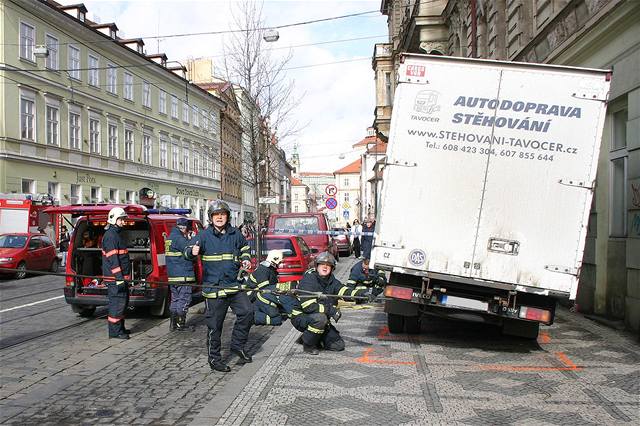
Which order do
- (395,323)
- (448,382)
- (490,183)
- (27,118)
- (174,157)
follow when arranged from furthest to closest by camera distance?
1. (174,157)
2. (27,118)
3. (395,323)
4. (490,183)
5. (448,382)

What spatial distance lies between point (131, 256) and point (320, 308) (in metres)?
4.83

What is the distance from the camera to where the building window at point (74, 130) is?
1314 inches

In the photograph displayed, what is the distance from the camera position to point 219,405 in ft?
18.4

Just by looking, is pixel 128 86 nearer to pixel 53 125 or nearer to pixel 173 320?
pixel 53 125

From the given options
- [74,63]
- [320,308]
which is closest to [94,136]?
[74,63]

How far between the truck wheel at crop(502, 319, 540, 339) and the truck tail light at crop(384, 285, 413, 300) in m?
1.26

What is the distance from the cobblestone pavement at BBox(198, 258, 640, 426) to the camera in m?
5.30

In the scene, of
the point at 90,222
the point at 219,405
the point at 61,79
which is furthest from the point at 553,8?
the point at 61,79

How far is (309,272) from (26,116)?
25770 millimetres

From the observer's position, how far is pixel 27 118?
2942cm

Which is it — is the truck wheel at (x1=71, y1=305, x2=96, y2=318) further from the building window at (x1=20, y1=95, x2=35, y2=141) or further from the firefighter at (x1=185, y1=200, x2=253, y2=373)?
the building window at (x1=20, y1=95, x2=35, y2=141)

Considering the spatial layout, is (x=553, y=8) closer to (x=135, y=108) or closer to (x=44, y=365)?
(x=44, y=365)

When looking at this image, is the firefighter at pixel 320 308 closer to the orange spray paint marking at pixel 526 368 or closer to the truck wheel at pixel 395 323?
the truck wheel at pixel 395 323

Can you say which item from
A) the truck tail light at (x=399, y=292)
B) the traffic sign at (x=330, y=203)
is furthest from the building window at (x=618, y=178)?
the traffic sign at (x=330, y=203)
